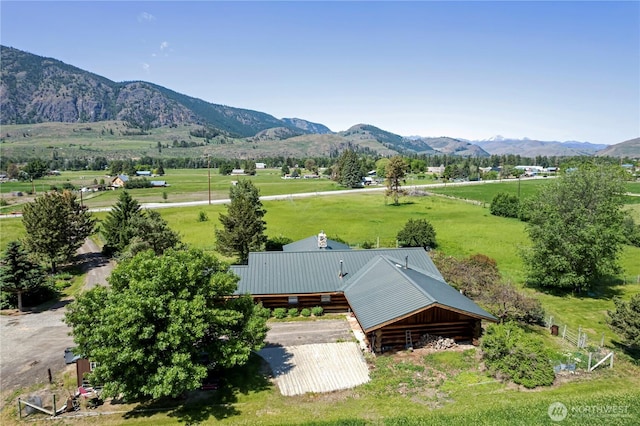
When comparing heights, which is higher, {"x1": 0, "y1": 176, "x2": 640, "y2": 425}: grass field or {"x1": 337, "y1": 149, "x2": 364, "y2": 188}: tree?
{"x1": 337, "y1": 149, "x2": 364, "y2": 188}: tree

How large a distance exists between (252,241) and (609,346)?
105ft

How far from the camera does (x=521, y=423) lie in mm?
16609

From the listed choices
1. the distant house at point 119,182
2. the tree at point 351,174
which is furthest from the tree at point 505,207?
the distant house at point 119,182

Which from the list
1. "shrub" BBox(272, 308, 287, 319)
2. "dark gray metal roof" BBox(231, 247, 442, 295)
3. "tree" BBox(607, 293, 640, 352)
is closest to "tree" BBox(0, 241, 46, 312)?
"dark gray metal roof" BBox(231, 247, 442, 295)

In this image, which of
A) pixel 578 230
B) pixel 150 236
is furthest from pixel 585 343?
pixel 150 236

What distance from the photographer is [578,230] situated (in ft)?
113

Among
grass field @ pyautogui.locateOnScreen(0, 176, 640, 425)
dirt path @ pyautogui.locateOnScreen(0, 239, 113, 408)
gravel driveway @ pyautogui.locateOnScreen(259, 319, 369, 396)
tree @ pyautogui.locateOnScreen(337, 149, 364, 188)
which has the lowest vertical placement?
dirt path @ pyautogui.locateOnScreen(0, 239, 113, 408)

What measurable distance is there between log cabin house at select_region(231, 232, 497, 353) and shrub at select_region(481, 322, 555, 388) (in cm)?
223

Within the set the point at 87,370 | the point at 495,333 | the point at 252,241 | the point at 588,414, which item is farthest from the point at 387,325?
the point at 252,241

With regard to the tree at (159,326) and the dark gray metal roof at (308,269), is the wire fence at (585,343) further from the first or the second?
the tree at (159,326)

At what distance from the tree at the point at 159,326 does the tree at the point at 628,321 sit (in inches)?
796

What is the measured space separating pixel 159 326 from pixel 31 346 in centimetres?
1454

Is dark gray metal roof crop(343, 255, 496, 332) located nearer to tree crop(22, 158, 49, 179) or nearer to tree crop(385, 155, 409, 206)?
tree crop(385, 155, 409, 206)

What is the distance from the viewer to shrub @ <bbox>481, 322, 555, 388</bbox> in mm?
20188
